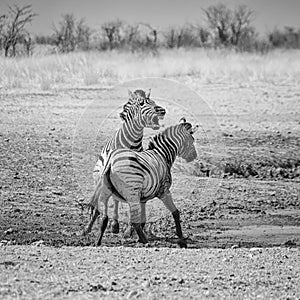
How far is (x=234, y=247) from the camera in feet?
26.8

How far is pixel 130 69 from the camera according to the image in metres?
21.6

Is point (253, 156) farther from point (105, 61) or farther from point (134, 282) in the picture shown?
point (105, 61)

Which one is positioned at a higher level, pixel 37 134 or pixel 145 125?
pixel 145 125

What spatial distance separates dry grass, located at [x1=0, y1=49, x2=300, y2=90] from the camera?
18.5 m

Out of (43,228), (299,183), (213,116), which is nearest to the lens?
(43,228)

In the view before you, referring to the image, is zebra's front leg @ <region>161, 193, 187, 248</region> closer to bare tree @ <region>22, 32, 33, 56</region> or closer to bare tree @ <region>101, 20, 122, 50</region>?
bare tree @ <region>22, 32, 33, 56</region>

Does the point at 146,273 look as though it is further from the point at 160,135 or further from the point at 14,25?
the point at 14,25

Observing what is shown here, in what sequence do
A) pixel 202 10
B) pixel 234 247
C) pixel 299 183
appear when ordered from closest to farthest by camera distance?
pixel 234 247, pixel 299 183, pixel 202 10

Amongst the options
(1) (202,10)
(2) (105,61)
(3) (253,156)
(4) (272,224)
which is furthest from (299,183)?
(1) (202,10)

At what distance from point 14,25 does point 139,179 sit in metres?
18.2

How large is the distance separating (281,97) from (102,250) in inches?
435

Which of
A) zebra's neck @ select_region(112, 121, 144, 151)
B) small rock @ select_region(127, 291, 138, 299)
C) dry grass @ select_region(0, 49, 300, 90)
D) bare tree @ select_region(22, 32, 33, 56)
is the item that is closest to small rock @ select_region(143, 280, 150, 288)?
small rock @ select_region(127, 291, 138, 299)

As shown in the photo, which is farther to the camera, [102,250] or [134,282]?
[102,250]

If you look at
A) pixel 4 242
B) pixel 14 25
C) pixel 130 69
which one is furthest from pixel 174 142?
pixel 14 25
